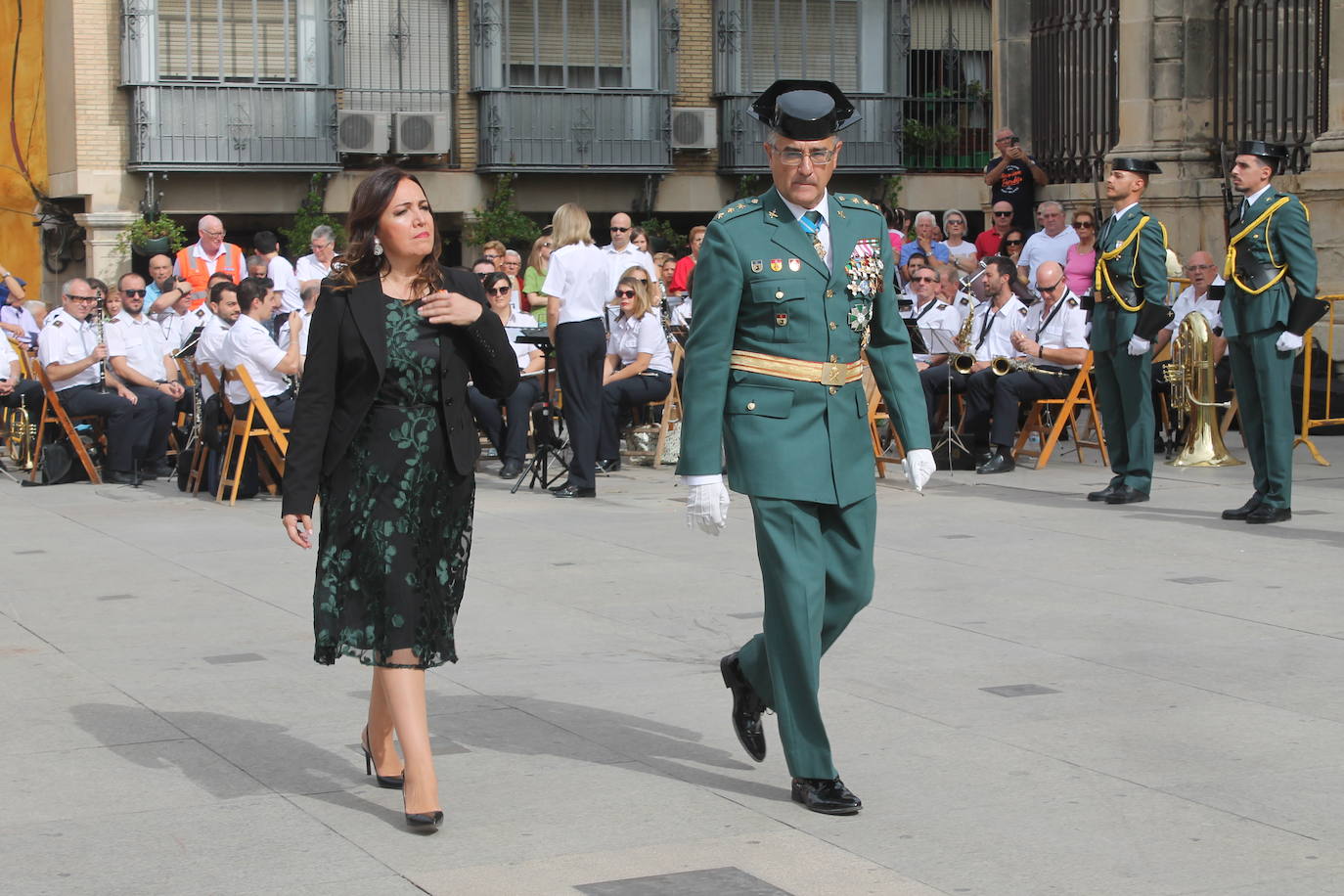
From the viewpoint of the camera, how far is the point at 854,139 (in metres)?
32.4

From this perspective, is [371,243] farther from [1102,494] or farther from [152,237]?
[152,237]

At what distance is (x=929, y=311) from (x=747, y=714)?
31.8ft

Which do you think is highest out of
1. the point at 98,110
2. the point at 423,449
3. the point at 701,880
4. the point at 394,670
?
the point at 98,110

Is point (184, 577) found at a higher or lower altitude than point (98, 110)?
lower

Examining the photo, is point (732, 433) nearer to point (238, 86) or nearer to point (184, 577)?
point (184, 577)

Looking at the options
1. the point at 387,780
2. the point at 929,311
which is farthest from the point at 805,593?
the point at 929,311

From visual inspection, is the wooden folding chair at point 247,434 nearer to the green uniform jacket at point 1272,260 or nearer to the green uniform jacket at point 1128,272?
the green uniform jacket at point 1128,272

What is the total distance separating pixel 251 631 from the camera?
28.0ft

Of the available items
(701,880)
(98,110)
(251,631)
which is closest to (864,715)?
(701,880)

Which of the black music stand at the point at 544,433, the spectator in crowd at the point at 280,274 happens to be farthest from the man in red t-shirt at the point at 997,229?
the black music stand at the point at 544,433

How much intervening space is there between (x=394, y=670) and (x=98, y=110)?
24.5m

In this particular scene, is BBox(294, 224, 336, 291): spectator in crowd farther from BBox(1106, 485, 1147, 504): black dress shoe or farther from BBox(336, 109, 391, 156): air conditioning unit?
BBox(336, 109, 391, 156): air conditioning unit

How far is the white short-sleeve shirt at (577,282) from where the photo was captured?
1332 centimetres

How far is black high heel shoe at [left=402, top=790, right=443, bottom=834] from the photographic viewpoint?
547 cm
